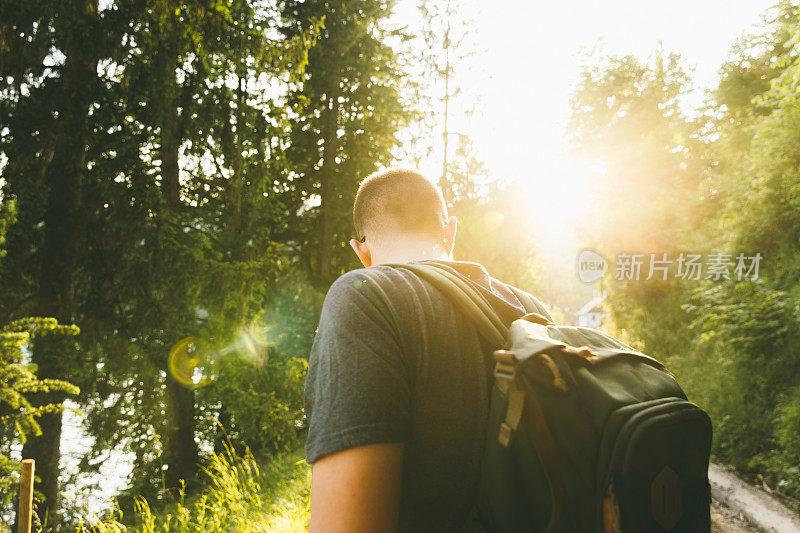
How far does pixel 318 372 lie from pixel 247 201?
25.5ft

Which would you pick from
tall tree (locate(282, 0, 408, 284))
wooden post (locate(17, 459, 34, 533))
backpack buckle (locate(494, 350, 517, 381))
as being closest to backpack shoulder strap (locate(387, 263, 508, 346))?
backpack buckle (locate(494, 350, 517, 381))

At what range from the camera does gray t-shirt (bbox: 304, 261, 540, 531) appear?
114cm

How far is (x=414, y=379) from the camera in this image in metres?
1.23

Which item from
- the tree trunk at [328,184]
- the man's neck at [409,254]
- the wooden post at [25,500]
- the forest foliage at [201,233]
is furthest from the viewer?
the tree trunk at [328,184]

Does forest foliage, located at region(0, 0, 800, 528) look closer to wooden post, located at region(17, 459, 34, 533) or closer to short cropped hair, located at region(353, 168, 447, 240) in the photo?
wooden post, located at region(17, 459, 34, 533)

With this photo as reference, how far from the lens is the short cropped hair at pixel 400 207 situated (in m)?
1.75

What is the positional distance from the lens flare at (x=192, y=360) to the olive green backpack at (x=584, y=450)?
7.82m

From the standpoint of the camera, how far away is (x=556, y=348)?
1107 mm

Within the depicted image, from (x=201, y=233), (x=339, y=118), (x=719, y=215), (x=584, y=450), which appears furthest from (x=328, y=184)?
(x=719, y=215)

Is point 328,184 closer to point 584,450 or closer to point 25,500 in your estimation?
point 25,500

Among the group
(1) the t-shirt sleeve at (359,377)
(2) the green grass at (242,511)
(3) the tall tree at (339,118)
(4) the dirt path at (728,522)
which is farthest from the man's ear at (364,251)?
(3) the tall tree at (339,118)

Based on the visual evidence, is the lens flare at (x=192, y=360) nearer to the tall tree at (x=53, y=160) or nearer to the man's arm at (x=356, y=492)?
the tall tree at (x=53, y=160)

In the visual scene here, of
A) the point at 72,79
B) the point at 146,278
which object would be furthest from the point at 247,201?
the point at 72,79

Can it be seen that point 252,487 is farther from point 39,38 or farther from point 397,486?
point 39,38
